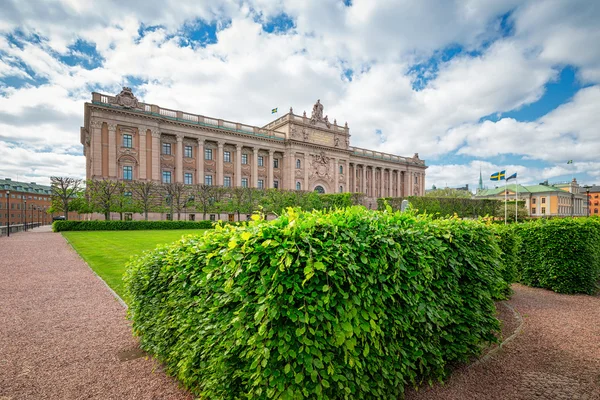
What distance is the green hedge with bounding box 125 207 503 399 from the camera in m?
2.74

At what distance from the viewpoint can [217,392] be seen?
316 cm

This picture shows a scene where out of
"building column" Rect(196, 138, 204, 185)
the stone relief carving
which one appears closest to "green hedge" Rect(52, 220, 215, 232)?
"building column" Rect(196, 138, 204, 185)

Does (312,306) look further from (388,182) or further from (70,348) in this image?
(388,182)

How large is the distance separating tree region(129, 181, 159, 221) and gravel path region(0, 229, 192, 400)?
108 feet

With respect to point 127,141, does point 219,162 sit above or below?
below

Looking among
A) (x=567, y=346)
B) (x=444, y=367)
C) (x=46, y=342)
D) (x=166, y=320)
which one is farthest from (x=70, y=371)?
(x=567, y=346)

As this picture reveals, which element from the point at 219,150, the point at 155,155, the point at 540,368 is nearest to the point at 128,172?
the point at 155,155

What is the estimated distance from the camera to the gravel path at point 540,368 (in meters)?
3.99

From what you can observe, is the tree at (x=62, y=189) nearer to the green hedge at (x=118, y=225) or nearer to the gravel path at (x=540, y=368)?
the green hedge at (x=118, y=225)

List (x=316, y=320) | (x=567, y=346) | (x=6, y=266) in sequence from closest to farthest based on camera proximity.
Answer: (x=316, y=320)
(x=567, y=346)
(x=6, y=266)

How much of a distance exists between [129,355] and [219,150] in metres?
56.1

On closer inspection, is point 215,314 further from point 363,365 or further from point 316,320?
point 363,365

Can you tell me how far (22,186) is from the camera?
3871 inches

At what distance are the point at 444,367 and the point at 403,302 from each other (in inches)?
70.3
